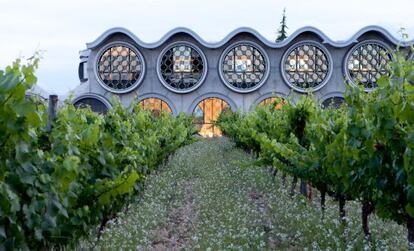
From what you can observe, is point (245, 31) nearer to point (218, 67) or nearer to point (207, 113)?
point (218, 67)

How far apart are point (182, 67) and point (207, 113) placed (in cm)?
506

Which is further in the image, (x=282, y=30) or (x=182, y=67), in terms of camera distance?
(x=282, y=30)

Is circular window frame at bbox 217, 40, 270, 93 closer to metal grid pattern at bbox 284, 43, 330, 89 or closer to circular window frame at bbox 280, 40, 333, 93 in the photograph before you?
circular window frame at bbox 280, 40, 333, 93

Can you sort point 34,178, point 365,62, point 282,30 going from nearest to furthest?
point 34,178, point 365,62, point 282,30

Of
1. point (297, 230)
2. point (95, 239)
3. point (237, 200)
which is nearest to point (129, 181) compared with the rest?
point (95, 239)

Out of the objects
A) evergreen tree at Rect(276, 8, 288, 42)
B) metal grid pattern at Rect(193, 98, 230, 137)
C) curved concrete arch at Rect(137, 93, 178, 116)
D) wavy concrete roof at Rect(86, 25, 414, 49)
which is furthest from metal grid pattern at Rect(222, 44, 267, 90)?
evergreen tree at Rect(276, 8, 288, 42)

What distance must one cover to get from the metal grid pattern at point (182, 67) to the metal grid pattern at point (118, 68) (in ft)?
8.20

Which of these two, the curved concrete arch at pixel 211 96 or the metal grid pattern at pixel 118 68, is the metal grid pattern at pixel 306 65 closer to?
the curved concrete arch at pixel 211 96

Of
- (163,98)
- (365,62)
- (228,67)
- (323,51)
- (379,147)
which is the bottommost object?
(163,98)

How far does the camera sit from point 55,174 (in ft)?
15.7

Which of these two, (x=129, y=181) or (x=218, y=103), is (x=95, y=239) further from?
(x=218, y=103)

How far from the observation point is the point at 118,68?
52.5 m

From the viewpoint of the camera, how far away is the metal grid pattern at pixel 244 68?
173ft

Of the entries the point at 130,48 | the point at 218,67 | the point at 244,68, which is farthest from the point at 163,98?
the point at 244,68
